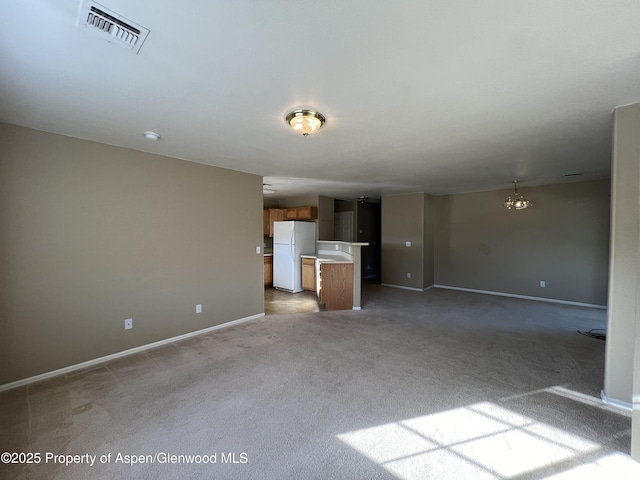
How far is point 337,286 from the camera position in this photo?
4.92 metres

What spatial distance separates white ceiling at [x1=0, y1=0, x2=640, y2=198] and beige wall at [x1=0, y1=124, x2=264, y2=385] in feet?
1.19

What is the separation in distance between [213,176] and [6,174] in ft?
6.42

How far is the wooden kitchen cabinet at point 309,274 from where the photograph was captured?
618 cm

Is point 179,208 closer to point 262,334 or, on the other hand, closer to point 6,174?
point 6,174

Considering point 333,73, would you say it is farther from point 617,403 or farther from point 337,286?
point 337,286

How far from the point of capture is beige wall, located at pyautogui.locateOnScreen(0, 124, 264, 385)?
2.45m

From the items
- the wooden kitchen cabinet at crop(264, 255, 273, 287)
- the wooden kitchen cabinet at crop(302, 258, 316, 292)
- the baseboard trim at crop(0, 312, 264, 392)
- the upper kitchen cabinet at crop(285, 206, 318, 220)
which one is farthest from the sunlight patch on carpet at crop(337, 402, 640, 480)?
the upper kitchen cabinet at crop(285, 206, 318, 220)

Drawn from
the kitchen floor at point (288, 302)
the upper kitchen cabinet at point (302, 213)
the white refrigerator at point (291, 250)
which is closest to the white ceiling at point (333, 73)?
the kitchen floor at point (288, 302)

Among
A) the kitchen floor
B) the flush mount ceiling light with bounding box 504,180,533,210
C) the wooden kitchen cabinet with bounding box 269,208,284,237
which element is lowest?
the kitchen floor

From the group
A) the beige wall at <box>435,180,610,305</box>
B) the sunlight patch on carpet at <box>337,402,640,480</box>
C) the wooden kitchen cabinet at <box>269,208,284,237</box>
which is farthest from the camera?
the wooden kitchen cabinet at <box>269,208,284,237</box>

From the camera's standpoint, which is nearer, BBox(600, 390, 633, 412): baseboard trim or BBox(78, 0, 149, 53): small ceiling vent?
BBox(78, 0, 149, 53): small ceiling vent

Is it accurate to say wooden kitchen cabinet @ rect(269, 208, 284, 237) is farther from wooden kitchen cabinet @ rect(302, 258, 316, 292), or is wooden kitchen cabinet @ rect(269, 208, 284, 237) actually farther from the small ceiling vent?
the small ceiling vent

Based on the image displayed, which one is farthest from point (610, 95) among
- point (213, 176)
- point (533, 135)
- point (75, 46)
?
point (213, 176)

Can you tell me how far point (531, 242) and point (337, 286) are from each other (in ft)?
13.9
